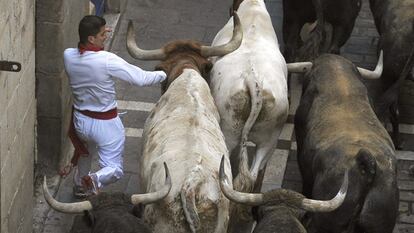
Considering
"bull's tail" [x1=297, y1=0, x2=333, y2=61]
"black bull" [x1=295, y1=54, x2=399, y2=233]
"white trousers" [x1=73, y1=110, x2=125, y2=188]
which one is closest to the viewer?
"black bull" [x1=295, y1=54, x2=399, y2=233]

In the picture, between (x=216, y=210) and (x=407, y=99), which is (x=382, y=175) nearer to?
(x=216, y=210)

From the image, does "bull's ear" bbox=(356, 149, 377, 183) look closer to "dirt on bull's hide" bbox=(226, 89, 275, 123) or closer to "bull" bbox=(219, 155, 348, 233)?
"bull" bbox=(219, 155, 348, 233)

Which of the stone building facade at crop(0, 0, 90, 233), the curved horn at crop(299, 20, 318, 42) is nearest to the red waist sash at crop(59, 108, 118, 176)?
the stone building facade at crop(0, 0, 90, 233)

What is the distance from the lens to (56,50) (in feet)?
39.3

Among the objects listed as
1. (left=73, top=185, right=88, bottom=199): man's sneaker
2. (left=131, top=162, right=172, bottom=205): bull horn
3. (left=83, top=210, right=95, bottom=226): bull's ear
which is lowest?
(left=73, top=185, right=88, bottom=199): man's sneaker

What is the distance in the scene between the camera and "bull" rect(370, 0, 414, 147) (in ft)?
43.5

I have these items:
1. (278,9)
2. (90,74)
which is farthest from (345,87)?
(278,9)

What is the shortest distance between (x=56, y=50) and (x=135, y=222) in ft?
11.7

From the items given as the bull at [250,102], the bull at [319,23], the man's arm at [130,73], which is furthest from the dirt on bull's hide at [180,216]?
the bull at [319,23]

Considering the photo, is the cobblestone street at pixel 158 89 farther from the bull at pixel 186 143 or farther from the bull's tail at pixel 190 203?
the bull's tail at pixel 190 203

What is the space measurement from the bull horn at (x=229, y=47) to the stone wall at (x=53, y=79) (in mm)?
1581

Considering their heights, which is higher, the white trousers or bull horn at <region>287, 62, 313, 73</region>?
bull horn at <region>287, 62, 313, 73</region>

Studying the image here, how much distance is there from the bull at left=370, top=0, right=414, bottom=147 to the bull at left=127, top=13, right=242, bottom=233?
2.63m

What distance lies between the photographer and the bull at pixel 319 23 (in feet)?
45.7
